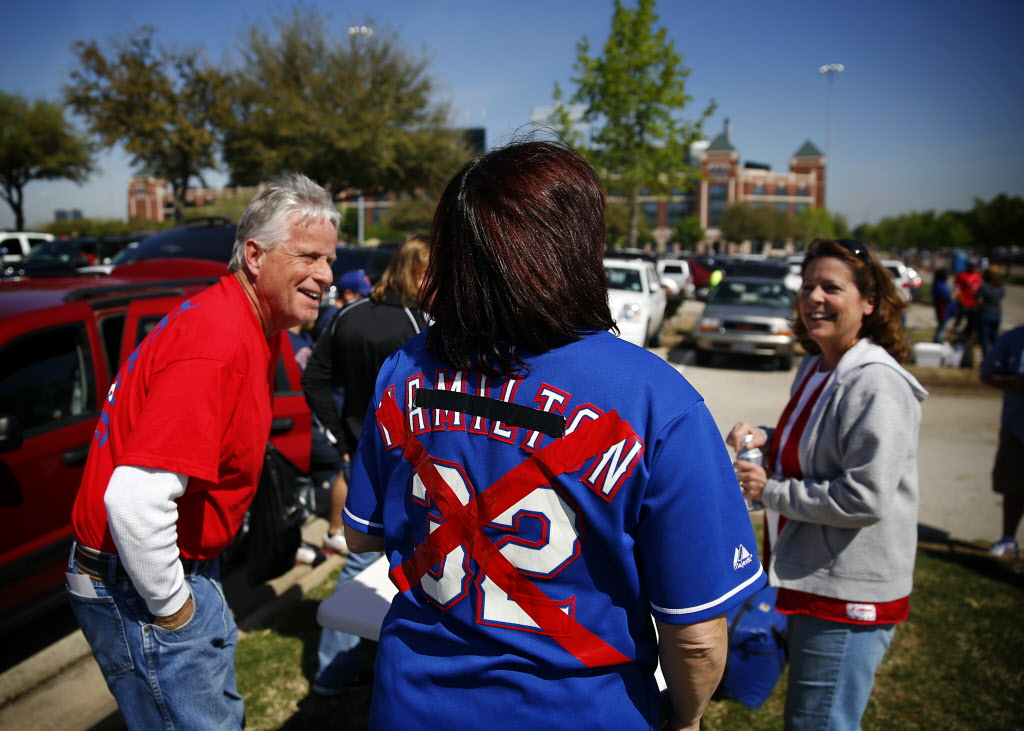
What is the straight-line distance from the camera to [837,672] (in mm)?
2066

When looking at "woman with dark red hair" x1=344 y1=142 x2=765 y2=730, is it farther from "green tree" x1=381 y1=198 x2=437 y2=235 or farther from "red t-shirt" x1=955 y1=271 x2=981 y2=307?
"green tree" x1=381 y1=198 x2=437 y2=235

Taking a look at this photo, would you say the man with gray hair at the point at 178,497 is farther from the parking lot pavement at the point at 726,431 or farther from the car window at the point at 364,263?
the car window at the point at 364,263

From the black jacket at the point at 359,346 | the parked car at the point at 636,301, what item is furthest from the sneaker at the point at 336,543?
the parked car at the point at 636,301

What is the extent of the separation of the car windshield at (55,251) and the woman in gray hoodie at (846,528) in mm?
21086

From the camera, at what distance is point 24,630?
12.1 feet

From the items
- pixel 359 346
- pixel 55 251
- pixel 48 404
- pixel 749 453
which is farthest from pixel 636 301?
pixel 55 251

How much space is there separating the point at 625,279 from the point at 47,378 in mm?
11338

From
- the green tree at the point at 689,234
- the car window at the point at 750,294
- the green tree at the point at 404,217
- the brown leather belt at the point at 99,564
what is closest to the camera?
the brown leather belt at the point at 99,564

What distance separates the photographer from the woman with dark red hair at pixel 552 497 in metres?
1.13

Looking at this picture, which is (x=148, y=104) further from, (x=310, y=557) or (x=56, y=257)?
(x=310, y=557)

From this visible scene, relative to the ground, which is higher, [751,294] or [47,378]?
[751,294]

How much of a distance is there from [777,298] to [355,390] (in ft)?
39.3

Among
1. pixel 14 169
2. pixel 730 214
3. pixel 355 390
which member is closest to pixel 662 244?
pixel 730 214

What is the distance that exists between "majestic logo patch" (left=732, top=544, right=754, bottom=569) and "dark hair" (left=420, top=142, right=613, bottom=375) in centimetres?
46
